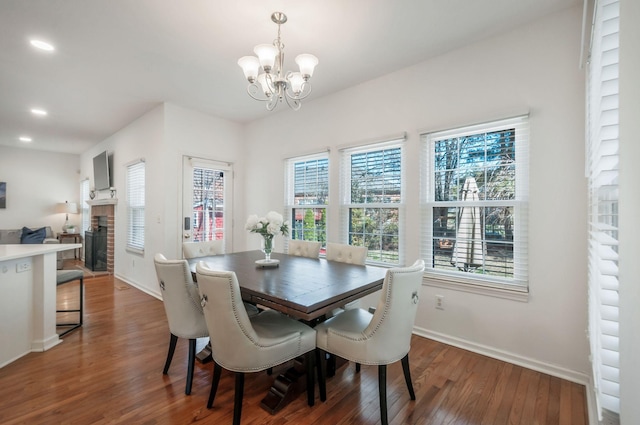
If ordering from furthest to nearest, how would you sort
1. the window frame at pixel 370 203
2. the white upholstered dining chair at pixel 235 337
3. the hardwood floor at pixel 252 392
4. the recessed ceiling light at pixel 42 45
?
the window frame at pixel 370 203 → the recessed ceiling light at pixel 42 45 → the hardwood floor at pixel 252 392 → the white upholstered dining chair at pixel 235 337

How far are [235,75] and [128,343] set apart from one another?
299cm

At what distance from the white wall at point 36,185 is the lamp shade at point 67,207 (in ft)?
0.41

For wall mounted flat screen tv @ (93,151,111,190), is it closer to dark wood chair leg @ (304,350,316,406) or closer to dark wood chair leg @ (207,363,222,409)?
dark wood chair leg @ (207,363,222,409)

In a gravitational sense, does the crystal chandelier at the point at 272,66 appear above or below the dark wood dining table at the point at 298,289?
above

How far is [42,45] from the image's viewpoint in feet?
8.76

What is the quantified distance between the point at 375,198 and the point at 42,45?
11.8 feet

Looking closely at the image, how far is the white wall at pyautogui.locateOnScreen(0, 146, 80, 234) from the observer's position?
6.64m

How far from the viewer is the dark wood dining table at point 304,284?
1639mm

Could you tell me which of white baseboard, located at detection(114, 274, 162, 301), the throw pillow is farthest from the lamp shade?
white baseboard, located at detection(114, 274, 162, 301)

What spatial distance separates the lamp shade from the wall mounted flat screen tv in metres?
2.01

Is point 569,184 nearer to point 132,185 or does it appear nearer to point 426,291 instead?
point 426,291

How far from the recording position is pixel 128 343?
8.98ft

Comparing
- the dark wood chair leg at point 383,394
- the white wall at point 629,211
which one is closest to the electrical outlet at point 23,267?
the dark wood chair leg at point 383,394

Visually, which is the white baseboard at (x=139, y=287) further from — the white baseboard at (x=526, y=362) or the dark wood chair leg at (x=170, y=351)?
the white baseboard at (x=526, y=362)
